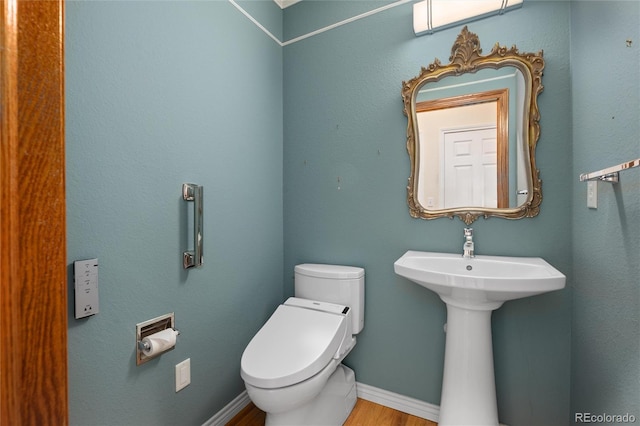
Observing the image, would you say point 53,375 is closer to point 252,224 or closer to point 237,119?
point 252,224

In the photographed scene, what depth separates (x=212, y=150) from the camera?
4.39 feet

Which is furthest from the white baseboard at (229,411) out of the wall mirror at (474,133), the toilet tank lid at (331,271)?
the wall mirror at (474,133)

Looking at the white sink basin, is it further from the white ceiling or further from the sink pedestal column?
the white ceiling

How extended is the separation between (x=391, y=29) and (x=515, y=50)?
2.07 feet

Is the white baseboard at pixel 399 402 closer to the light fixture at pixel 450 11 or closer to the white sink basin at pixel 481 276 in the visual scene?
the white sink basin at pixel 481 276

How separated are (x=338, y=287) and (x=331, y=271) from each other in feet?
0.31

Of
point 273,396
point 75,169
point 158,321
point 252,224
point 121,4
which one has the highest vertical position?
point 121,4

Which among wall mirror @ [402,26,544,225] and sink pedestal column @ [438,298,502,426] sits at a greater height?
wall mirror @ [402,26,544,225]

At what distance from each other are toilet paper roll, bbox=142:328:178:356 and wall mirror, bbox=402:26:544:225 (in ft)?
4.13

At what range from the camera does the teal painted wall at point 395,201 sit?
124cm

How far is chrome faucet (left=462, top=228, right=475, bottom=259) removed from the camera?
51.1 inches

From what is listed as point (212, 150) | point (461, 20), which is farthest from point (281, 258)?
point (461, 20)

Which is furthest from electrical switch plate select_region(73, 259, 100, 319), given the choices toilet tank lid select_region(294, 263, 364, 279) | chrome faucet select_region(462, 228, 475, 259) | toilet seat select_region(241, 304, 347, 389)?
chrome faucet select_region(462, 228, 475, 259)

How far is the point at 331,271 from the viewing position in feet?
5.06
